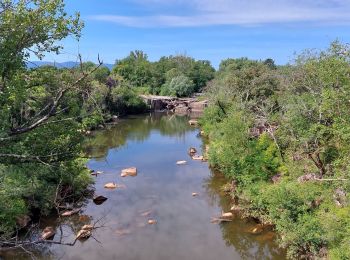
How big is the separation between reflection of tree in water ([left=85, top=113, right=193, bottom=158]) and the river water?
424 cm

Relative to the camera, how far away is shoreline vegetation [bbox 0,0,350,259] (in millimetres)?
8008

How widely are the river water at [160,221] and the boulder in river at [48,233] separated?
302mm

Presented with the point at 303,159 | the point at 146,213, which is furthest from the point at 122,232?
the point at 303,159

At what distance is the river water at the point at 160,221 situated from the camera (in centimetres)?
1673

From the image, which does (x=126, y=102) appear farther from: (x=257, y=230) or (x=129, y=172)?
(x=257, y=230)

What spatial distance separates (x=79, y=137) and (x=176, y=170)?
2152cm

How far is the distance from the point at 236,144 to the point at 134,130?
29.2 m

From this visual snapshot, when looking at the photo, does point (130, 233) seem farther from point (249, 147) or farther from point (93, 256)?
point (249, 147)

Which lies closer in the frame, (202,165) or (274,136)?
(274,136)

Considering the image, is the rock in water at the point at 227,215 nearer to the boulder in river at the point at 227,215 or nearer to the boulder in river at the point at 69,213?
the boulder in river at the point at 227,215

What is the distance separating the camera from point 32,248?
17094mm

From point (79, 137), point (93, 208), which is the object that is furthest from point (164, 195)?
point (79, 137)

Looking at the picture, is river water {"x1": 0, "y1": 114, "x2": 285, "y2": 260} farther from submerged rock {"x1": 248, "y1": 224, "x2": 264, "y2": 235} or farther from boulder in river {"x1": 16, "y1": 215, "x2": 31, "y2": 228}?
boulder in river {"x1": 16, "y1": 215, "x2": 31, "y2": 228}

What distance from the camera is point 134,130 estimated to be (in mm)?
51344
